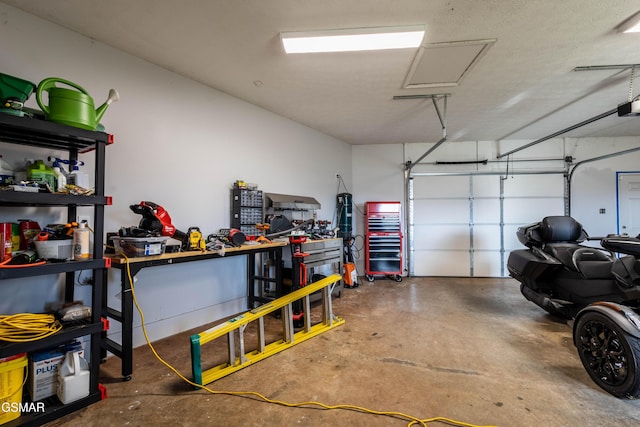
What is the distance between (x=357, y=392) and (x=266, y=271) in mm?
2201

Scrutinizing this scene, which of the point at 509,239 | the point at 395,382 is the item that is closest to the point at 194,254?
the point at 395,382

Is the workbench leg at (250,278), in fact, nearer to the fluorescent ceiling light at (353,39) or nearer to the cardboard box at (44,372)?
the cardboard box at (44,372)

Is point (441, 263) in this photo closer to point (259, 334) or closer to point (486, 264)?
point (486, 264)

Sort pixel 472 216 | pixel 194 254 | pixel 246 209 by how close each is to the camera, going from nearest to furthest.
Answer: pixel 194 254 < pixel 246 209 < pixel 472 216

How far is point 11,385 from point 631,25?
5.10 metres

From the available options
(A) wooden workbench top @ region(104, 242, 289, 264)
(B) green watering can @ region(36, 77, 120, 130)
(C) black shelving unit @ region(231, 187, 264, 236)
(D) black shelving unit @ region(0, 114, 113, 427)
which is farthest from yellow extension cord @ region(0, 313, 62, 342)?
(C) black shelving unit @ region(231, 187, 264, 236)

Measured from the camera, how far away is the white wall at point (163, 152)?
6.81 feet

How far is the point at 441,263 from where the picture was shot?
5820mm

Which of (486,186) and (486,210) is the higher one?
(486,186)

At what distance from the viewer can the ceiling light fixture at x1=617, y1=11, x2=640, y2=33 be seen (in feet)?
6.95

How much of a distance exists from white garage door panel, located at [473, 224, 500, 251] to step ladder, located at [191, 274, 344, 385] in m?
4.11

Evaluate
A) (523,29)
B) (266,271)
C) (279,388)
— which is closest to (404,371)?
(279,388)

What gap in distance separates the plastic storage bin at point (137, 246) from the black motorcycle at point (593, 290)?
11.2 feet

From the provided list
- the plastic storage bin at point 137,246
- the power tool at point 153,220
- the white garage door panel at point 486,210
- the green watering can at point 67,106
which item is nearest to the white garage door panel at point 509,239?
the white garage door panel at point 486,210
